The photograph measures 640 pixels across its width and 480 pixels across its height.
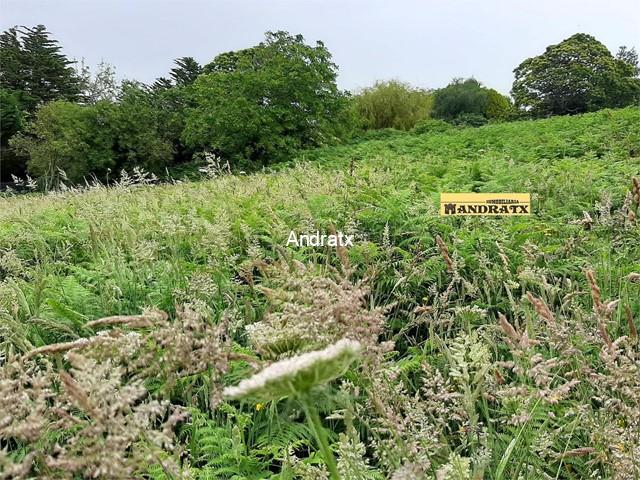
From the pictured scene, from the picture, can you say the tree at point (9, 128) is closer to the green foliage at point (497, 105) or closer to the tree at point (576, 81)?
the green foliage at point (497, 105)

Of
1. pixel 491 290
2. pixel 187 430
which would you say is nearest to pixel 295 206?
pixel 491 290

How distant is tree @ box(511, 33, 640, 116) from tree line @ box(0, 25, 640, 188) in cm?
8

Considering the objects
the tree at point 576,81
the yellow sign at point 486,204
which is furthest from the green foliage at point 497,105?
the yellow sign at point 486,204

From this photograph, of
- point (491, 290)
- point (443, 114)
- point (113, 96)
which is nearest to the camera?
point (491, 290)

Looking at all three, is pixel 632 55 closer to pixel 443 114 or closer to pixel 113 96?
pixel 443 114

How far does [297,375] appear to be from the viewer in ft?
2.05

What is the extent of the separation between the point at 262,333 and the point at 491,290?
1870mm

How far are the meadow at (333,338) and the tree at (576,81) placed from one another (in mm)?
39236

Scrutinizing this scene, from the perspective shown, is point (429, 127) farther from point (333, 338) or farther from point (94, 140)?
point (333, 338)

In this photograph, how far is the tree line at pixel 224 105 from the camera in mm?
25328

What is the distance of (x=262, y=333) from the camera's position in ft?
3.67

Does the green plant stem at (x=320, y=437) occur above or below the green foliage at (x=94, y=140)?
below

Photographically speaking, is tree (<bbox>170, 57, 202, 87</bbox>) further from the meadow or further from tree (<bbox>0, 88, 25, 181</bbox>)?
the meadow

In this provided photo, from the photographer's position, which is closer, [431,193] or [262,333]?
[262,333]
